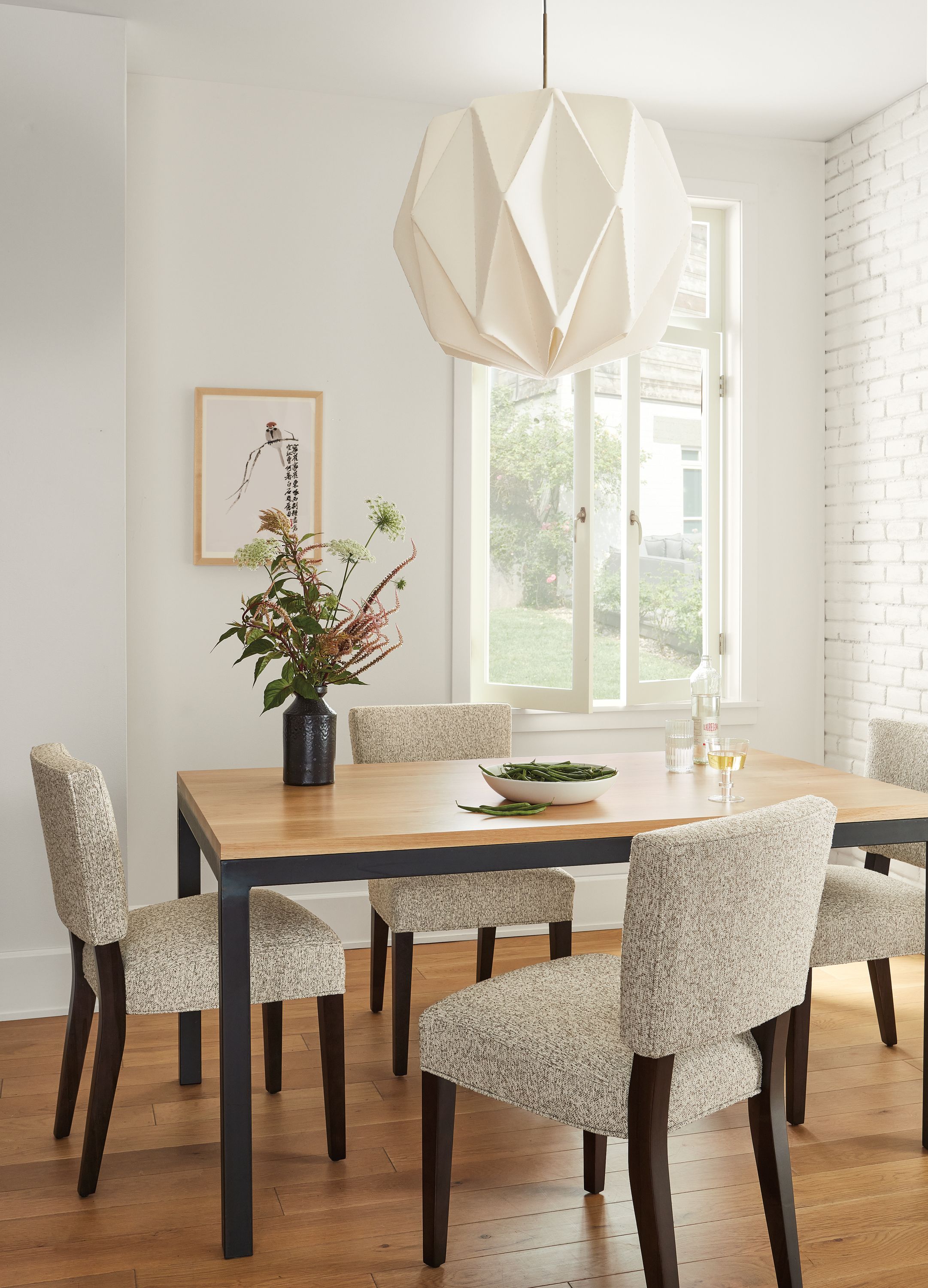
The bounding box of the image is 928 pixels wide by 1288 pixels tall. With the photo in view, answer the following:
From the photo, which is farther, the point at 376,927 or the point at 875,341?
the point at 875,341

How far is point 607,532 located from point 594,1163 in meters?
2.40

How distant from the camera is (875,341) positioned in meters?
4.00

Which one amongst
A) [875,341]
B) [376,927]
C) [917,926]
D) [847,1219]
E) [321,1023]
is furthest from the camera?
[875,341]

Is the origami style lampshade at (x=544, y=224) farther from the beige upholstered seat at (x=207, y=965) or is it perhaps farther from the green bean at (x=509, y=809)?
the beige upholstered seat at (x=207, y=965)

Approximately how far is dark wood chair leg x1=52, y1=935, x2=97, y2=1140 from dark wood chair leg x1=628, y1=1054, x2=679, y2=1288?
1.16 m

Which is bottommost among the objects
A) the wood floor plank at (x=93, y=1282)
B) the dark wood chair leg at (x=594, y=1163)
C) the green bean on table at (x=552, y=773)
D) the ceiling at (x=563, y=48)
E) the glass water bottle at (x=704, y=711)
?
the wood floor plank at (x=93, y=1282)

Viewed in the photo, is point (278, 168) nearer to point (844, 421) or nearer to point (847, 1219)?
point (844, 421)

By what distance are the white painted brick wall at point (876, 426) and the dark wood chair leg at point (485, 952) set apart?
171cm

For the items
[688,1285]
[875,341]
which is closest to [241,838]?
[688,1285]

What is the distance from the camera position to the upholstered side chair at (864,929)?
246cm

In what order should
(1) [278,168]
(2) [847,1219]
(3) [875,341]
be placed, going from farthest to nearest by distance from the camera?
1. (3) [875,341]
2. (1) [278,168]
3. (2) [847,1219]

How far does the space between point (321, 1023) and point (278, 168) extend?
8.91 ft

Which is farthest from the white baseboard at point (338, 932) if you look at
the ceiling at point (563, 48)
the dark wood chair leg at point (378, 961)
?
the ceiling at point (563, 48)

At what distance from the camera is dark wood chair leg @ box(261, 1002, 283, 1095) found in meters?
2.54
